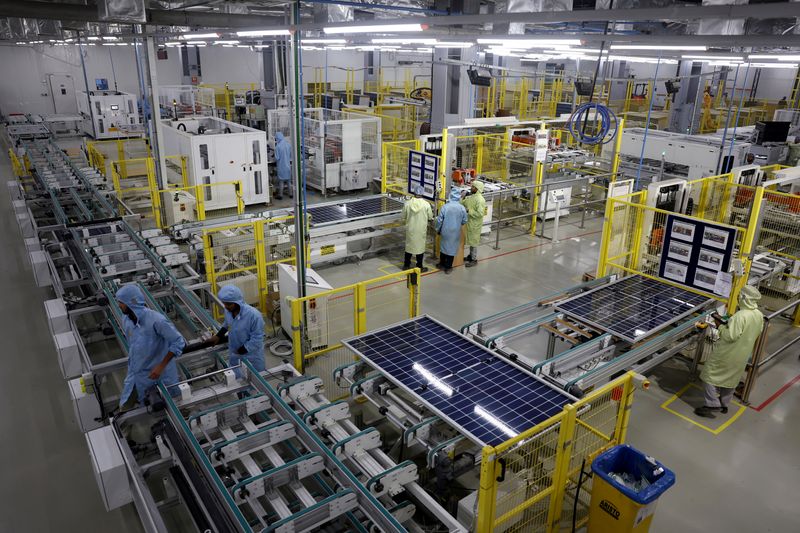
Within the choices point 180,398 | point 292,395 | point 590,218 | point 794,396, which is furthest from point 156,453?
point 590,218

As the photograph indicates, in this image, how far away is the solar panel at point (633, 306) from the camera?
622 centimetres

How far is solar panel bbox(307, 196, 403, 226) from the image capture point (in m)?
10.3

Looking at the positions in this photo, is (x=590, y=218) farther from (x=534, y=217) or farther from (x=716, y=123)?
(x=716, y=123)

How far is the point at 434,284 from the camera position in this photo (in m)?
10.0

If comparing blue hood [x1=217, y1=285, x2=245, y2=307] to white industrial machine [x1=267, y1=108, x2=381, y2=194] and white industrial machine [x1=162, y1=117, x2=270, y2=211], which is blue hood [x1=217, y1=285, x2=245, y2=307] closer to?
white industrial machine [x1=162, y1=117, x2=270, y2=211]

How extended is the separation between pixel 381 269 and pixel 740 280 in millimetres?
5899

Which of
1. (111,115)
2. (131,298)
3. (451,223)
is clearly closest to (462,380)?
(131,298)

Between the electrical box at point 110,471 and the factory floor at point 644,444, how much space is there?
876 millimetres

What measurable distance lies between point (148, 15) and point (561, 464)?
12.2 metres

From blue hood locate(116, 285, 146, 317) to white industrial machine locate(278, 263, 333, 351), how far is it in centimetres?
170

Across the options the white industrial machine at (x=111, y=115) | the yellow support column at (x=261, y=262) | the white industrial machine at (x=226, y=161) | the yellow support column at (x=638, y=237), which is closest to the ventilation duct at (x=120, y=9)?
the yellow support column at (x=261, y=262)

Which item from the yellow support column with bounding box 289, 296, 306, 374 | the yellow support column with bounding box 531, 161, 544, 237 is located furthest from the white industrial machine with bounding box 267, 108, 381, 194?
the yellow support column with bounding box 289, 296, 306, 374

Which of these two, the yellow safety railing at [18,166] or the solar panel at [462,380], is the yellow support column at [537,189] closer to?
the solar panel at [462,380]

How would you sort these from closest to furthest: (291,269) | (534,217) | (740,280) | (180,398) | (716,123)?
(180,398) < (740,280) < (291,269) < (534,217) < (716,123)
